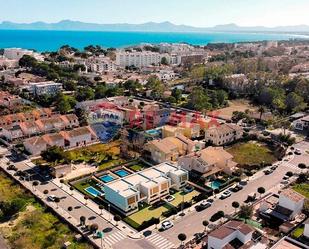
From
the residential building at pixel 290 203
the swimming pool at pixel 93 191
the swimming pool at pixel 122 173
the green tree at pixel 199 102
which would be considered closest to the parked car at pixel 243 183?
the residential building at pixel 290 203

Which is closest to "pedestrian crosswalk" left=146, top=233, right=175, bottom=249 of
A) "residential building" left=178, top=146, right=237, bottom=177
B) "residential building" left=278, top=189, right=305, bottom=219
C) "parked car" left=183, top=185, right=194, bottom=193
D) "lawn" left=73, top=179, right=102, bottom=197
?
"parked car" left=183, top=185, right=194, bottom=193

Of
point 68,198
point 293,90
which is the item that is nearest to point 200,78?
point 293,90

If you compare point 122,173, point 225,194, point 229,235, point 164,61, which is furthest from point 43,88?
point 164,61

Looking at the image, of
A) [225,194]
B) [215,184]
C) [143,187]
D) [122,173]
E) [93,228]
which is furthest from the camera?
[122,173]

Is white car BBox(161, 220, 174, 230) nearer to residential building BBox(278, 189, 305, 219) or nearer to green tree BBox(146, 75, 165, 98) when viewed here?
residential building BBox(278, 189, 305, 219)

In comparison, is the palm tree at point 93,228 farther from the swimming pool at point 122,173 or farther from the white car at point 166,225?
the swimming pool at point 122,173

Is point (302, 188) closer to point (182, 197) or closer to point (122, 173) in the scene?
point (182, 197)
